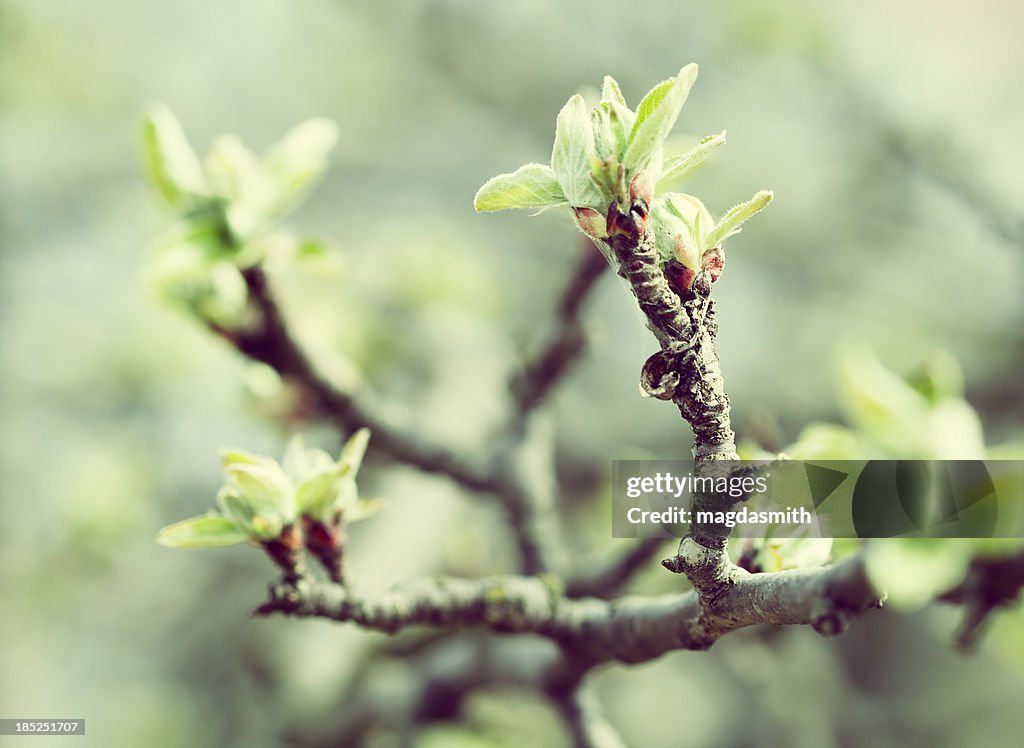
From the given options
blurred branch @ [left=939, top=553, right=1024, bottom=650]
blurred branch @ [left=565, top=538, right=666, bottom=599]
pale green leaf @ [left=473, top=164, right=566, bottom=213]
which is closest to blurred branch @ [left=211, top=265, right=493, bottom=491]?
blurred branch @ [left=565, top=538, right=666, bottom=599]

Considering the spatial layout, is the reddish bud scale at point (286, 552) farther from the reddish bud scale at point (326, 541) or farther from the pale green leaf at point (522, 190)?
the pale green leaf at point (522, 190)

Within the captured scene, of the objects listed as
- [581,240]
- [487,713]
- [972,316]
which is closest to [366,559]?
[487,713]

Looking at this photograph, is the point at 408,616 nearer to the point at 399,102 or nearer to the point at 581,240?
the point at 581,240

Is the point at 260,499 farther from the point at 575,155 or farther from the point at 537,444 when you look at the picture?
the point at 537,444

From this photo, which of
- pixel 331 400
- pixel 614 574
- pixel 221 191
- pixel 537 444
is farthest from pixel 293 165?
pixel 614 574

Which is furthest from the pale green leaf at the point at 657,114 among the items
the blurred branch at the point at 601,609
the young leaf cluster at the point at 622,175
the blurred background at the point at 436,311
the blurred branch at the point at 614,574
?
the blurred background at the point at 436,311

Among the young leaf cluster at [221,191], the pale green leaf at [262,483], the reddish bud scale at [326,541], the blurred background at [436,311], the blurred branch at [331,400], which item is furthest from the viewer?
the blurred background at [436,311]

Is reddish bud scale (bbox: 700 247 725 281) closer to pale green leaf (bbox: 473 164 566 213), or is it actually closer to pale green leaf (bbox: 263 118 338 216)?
pale green leaf (bbox: 473 164 566 213)
